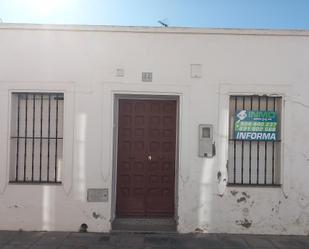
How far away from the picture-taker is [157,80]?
7.50 metres

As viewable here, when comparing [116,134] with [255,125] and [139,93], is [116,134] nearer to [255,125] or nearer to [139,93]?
[139,93]

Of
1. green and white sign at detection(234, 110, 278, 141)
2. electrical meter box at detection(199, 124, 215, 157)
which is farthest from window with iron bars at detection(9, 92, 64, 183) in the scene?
green and white sign at detection(234, 110, 278, 141)

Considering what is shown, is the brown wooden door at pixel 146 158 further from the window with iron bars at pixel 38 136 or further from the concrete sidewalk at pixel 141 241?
the window with iron bars at pixel 38 136

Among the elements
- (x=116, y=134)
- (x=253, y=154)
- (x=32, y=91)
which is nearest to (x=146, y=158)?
(x=116, y=134)

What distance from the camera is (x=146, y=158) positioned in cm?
789

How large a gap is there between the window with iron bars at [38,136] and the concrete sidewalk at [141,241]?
3.61 feet

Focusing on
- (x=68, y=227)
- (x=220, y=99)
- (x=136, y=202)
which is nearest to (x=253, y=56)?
(x=220, y=99)

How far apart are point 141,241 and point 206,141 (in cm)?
205

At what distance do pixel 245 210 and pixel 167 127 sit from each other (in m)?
2.05

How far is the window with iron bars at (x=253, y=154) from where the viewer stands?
7.70 m

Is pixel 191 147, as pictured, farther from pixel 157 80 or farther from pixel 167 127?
pixel 157 80

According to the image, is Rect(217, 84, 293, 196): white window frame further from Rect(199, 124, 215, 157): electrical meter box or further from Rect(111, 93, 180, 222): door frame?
Rect(111, 93, 180, 222): door frame

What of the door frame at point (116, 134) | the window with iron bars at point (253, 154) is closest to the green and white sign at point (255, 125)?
the window with iron bars at point (253, 154)

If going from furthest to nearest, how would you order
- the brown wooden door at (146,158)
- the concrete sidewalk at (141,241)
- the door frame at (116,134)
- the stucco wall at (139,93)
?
the brown wooden door at (146,158) < the door frame at (116,134) < the stucco wall at (139,93) < the concrete sidewalk at (141,241)
